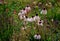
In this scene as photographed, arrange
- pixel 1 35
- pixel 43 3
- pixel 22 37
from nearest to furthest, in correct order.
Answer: pixel 22 37
pixel 1 35
pixel 43 3

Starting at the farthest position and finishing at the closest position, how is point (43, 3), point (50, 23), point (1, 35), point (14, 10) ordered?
1. point (43, 3)
2. point (14, 10)
3. point (50, 23)
4. point (1, 35)

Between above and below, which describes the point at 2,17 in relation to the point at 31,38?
above

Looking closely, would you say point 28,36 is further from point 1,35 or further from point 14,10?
point 14,10

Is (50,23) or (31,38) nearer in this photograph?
(31,38)

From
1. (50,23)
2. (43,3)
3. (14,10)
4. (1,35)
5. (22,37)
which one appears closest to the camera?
(22,37)

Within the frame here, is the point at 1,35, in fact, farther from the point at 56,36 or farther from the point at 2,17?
the point at 56,36

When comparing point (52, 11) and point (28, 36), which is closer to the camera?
point (28, 36)

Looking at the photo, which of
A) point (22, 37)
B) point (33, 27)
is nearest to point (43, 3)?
point (33, 27)

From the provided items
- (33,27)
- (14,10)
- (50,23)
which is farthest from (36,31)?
(14,10)

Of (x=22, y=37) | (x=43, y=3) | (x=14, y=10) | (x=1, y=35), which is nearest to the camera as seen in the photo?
(x=22, y=37)
